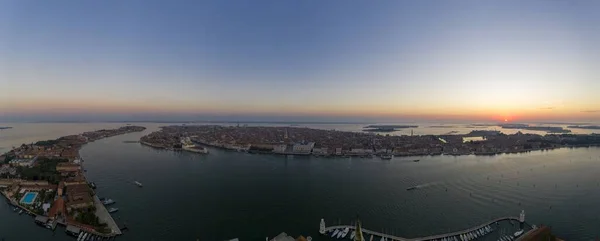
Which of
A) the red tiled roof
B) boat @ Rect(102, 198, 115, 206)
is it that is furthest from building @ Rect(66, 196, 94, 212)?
boat @ Rect(102, 198, 115, 206)

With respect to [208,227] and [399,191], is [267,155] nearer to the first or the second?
[399,191]

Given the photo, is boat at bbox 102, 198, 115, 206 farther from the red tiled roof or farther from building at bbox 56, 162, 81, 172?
building at bbox 56, 162, 81, 172

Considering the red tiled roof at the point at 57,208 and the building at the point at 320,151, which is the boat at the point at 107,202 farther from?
the building at the point at 320,151

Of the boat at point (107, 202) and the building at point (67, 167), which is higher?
the building at point (67, 167)

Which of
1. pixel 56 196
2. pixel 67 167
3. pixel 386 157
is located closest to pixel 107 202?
pixel 56 196

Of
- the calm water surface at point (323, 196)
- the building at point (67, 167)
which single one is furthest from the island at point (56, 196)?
the calm water surface at point (323, 196)

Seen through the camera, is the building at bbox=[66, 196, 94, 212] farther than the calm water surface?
Yes
